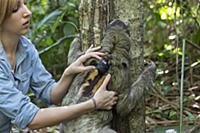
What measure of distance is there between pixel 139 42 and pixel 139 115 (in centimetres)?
70

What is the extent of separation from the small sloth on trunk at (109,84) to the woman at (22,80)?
0.30 feet

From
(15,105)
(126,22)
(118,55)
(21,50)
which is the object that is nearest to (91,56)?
(118,55)

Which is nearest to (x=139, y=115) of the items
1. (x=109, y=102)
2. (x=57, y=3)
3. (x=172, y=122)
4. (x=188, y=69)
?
(x=109, y=102)

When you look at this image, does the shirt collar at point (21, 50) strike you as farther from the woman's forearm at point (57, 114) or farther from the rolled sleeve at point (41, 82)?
the woman's forearm at point (57, 114)

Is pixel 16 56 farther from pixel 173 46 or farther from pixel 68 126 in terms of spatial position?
pixel 173 46

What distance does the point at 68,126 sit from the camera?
495 centimetres

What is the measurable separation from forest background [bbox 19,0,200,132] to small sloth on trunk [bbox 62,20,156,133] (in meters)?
1.81

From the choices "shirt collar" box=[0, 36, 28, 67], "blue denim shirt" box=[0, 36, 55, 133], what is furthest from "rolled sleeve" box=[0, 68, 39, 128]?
"shirt collar" box=[0, 36, 28, 67]

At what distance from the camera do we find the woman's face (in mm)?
4611

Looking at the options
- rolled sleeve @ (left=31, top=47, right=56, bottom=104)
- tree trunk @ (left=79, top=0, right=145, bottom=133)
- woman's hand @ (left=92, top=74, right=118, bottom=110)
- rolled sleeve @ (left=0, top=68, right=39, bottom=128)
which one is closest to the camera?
rolled sleeve @ (left=0, top=68, right=39, bottom=128)

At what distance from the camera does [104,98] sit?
15.3ft

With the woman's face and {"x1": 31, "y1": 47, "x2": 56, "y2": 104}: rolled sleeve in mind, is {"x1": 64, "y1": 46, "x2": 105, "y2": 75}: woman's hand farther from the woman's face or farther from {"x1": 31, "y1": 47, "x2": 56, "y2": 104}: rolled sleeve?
the woman's face

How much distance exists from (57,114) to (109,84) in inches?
25.7

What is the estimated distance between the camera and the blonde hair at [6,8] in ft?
14.7
